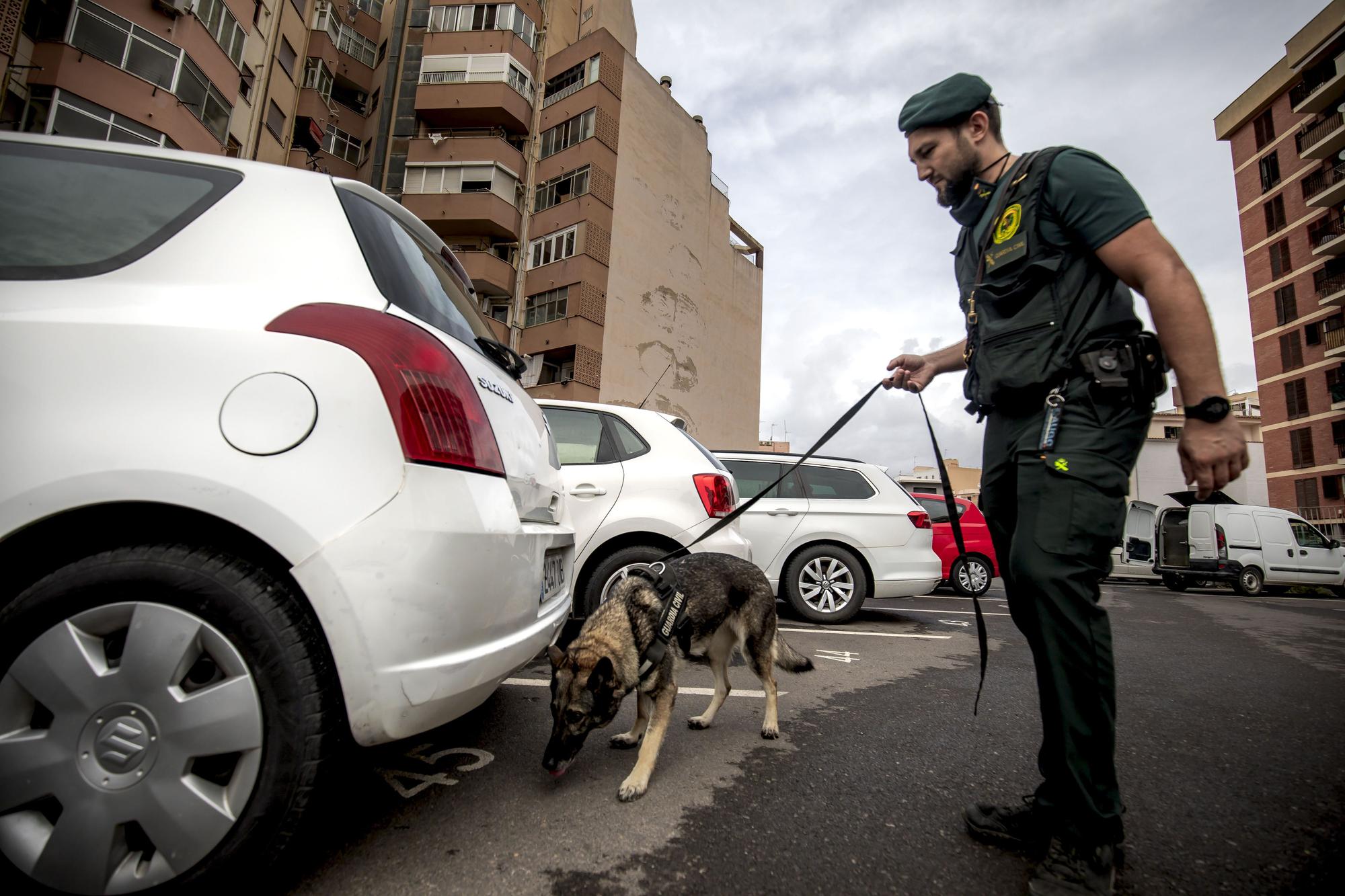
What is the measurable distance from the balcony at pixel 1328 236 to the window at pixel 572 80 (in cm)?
3402

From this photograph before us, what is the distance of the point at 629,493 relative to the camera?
4473 mm

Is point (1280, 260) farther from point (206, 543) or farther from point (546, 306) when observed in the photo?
point (206, 543)

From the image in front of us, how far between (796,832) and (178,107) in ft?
68.0

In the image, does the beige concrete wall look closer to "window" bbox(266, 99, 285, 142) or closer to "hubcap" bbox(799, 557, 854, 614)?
"window" bbox(266, 99, 285, 142)

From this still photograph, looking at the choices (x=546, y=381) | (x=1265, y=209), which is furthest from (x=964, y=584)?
(x=1265, y=209)

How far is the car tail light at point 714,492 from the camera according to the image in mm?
4524

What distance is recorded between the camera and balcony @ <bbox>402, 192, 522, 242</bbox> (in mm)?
26219

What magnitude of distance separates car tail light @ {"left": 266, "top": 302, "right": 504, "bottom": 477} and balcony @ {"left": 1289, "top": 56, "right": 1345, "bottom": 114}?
142ft

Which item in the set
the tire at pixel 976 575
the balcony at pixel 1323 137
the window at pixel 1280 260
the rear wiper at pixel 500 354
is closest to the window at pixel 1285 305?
the window at pixel 1280 260

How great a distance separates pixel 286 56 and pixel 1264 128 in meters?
47.9

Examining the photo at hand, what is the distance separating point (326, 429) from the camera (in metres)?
1.50

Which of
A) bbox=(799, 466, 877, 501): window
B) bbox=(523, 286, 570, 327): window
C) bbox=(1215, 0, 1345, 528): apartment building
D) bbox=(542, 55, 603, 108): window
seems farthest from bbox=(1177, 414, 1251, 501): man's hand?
bbox=(1215, 0, 1345, 528): apartment building

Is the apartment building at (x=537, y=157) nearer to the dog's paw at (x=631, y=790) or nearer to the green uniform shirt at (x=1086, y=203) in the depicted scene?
the dog's paw at (x=631, y=790)

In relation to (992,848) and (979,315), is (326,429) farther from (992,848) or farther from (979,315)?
(992,848)
